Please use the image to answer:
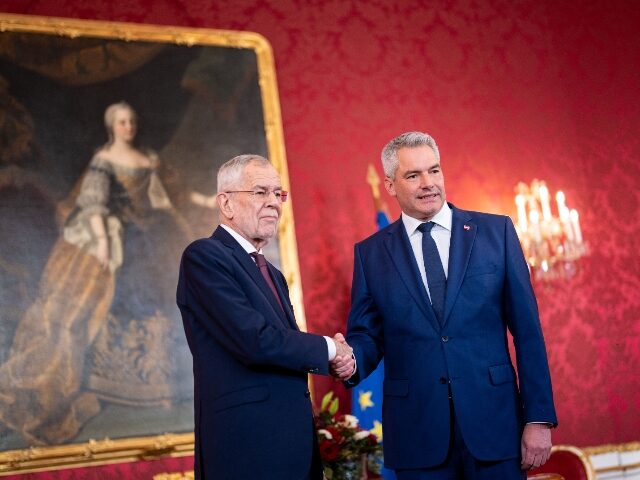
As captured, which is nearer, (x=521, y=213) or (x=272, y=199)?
(x=272, y=199)

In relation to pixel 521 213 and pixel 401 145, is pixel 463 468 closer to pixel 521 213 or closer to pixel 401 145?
pixel 401 145

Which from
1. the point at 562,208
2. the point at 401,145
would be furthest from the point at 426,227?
the point at 562,208

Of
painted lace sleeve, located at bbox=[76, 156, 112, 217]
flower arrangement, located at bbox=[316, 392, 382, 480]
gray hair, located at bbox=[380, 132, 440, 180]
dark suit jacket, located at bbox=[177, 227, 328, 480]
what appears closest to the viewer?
dark suit jacket, located at bbox=[177, 227, 328, 480]

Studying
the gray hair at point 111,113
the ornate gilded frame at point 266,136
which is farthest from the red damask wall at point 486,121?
the gray hair at point 111,113

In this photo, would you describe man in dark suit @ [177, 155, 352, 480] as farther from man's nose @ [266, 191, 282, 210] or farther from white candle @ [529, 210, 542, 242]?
white candle @ [529, 210, 542, 242]

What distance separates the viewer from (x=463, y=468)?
113 inches

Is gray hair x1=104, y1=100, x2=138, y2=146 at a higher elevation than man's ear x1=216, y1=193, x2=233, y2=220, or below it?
higher

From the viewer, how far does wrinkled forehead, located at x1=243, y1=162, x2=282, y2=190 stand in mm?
3021


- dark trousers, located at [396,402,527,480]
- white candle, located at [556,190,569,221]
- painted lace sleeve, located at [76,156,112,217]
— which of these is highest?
painted lace sleeve, located at [76,156,112,217]

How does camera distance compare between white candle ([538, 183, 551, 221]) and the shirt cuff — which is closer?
the shirt cuff

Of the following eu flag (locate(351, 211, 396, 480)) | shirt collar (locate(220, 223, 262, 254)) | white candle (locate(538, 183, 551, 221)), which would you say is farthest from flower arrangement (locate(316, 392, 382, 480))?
white candle (locate(538, 183, 551, 221))

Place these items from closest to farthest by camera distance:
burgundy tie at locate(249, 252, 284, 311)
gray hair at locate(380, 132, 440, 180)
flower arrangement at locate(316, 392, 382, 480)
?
burgundy tie at locate(249, 252, 284, 311) → gray hair at locate(380, 132, 440, 180) → flower arrangement at locate(316, 392, 382, 480)

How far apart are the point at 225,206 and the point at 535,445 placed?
1379 mm

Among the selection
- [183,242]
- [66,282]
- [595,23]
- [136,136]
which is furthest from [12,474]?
[595,23]
